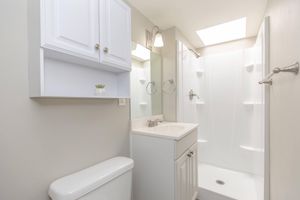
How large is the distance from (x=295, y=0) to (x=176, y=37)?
53.2 inches

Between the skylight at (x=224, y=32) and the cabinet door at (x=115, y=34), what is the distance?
1.45m

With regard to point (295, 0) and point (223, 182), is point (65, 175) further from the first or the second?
point (223, 182)

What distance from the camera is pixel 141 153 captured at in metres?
1.41

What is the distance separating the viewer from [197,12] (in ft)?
5.71

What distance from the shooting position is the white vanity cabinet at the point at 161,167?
4.08 ft

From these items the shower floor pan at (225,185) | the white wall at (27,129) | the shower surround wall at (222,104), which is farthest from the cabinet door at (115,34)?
the shower floor pan at (225,185)

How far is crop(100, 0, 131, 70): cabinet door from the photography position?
1.02m

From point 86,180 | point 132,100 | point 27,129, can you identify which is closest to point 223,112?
point 132,100

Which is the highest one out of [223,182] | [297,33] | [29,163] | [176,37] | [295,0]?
[176,37]

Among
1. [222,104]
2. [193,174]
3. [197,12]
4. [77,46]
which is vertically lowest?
[193,174]

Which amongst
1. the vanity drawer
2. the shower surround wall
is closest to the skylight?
the shower surround wall

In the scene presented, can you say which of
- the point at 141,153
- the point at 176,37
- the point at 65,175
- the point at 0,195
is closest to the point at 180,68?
the point at 176,37

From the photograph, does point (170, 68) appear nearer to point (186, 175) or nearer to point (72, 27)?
point (186, 175)

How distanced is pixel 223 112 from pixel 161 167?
1.69 meters
